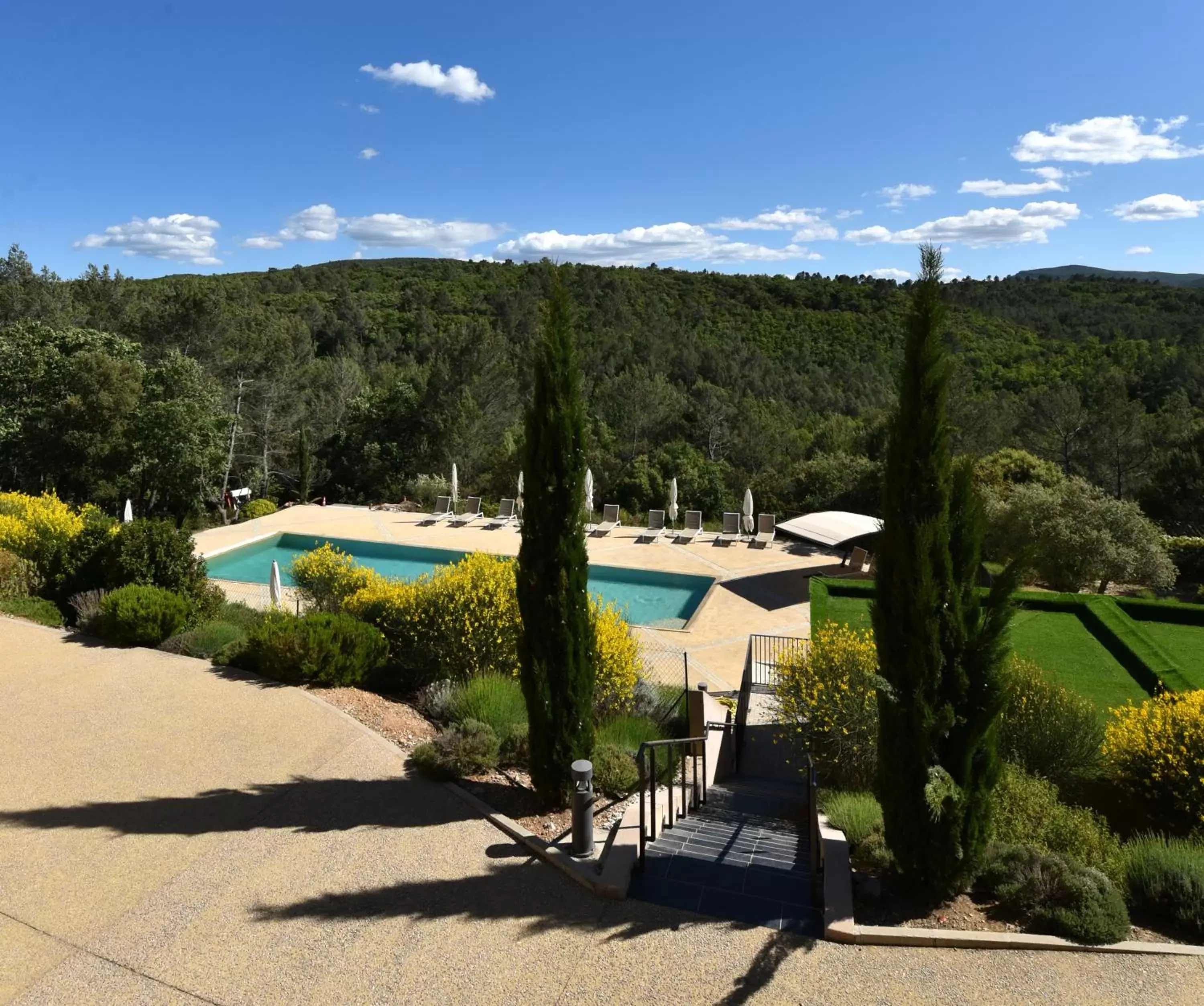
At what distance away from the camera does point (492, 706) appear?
7.40m

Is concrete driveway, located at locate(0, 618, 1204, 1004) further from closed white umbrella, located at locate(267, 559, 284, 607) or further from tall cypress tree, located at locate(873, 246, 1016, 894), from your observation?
closed white umbrella, located at locate(267, 559, 284, 607)

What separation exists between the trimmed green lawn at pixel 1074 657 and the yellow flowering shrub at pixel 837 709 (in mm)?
3639

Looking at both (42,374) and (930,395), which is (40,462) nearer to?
(42,374)

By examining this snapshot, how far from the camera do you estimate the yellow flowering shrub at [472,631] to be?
8078 mm

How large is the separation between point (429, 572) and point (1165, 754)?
14.3 m

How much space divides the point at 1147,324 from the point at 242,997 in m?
57.3

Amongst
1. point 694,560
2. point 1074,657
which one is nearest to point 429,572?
point 694,560

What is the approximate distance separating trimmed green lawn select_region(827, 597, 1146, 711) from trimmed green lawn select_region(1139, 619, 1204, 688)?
2 cm

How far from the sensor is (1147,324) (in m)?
47.8

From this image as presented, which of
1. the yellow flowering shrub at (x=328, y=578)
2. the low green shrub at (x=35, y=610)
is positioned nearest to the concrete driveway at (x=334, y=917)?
the low green shrub at (x=35, y=610)

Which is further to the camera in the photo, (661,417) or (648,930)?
(661,417)

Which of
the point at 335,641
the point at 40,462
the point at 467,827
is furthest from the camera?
the point at 40,462

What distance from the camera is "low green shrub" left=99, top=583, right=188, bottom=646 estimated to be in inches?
378

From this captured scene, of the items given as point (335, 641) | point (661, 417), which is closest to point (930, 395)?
point (335, 641)
